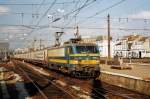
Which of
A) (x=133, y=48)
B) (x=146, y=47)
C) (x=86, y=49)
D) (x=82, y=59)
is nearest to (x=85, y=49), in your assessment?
(x=86, y=49)

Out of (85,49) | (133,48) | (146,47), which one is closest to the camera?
(85,49)

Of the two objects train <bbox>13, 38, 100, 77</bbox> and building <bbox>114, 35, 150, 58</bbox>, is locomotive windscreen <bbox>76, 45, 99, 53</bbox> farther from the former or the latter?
building <bbox>114, 35, 150, 58</bbox>

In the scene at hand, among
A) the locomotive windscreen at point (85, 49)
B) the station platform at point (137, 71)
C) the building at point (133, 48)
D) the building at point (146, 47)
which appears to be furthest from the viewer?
the building at point (133, 48)

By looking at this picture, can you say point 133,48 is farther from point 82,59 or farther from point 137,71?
point 82,59

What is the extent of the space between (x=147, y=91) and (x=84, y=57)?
8789 millimetres

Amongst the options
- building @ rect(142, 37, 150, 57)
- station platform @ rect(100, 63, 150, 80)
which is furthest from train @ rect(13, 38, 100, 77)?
building @ rect(142, 37, 150, 57)

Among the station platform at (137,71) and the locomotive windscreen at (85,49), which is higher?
the locomotive windscreen at (85,49)

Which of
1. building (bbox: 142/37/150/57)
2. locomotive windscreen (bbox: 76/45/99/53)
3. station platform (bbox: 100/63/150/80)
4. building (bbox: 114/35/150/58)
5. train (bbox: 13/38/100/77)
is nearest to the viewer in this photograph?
station platform (bbox: 100/63/150/80)

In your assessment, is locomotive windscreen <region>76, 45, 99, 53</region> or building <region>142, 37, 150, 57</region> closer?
locomotive windscreen <region>76, 45, 99, 53</region>

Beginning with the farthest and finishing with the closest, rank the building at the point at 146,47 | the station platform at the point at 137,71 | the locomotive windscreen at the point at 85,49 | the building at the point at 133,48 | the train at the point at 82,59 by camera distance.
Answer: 1. the building at the point at 133,48
2. the building at the point at 146,47
3. the locomotive windscreen at the point at 85,49
4. the train at the point at 82,59
5. the station platform at the point at 137,71

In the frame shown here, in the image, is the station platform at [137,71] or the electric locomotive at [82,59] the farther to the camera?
the electric locomotive at [82,59]

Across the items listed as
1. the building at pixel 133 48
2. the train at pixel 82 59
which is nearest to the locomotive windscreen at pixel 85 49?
the train at pixel 82 59

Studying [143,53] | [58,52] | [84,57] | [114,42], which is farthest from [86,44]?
[114,42]

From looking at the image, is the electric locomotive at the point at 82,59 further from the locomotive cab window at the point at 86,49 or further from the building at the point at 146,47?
the building at the point at 146,47
